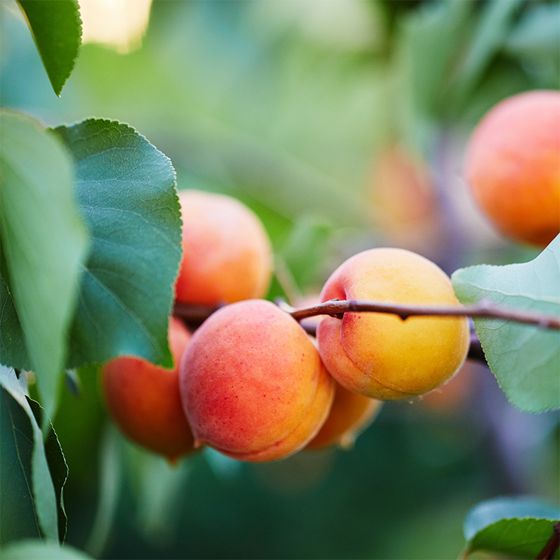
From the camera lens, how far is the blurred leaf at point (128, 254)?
0.63 meters

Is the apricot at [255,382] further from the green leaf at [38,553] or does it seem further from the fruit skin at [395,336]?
the green leaf at [38,553]

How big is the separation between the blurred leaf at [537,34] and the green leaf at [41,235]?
32.0 inches

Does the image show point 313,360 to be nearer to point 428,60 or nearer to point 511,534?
point 511,534

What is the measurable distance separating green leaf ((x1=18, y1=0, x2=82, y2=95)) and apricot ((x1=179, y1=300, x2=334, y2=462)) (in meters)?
0.23

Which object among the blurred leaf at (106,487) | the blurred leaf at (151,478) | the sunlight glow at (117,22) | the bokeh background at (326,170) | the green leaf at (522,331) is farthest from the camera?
the sunlight glow at (117,22)

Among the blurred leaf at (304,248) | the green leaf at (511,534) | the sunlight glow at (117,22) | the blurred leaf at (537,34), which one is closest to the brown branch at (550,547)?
the green leaf at (511,534)

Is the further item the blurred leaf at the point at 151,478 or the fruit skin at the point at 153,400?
the blurred leaf at the point at 151,478

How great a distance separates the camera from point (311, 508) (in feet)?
5.85

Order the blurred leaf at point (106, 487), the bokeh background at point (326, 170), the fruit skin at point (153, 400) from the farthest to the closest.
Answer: the bokeh background at point (326, 170)
the blurred leaf at point (106, 487)
the fruit skin at point (153, 400)

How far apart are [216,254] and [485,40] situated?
0.56 meters

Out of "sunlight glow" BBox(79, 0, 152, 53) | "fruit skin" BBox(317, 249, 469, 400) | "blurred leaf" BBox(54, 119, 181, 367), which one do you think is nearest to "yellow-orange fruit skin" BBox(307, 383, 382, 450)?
"fruit skin" BBox(317, 249, 469, 400)

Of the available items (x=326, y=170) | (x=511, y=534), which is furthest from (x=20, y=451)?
(x=326, y=170)

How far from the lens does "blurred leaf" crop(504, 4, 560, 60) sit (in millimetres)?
1131

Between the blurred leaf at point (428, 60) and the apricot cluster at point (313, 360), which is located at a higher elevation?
the blurred leaf at point (428, 60)
